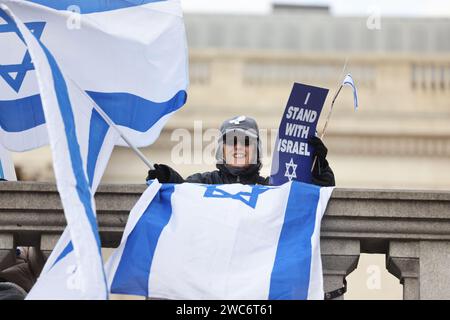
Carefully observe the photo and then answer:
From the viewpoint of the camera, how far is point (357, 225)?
35.8 ft

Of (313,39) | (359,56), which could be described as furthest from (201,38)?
(359,56)

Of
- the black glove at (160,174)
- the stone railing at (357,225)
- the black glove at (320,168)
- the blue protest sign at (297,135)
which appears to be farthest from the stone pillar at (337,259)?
the black glove at (160,174)

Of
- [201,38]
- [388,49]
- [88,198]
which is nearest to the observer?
[88,198]

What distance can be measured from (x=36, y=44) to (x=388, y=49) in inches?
717

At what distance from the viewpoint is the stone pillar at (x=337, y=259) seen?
10922 mm

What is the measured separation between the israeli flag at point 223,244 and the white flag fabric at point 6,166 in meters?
2.29

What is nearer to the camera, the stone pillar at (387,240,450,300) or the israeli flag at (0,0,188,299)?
the stone pillar at (387,240,450,300)

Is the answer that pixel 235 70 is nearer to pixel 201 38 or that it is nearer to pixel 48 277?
pixel 201 38

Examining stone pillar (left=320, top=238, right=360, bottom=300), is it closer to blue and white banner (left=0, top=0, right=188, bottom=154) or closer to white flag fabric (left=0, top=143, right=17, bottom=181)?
blue and white banner (left=0, top=0, right=188, bottom=154)

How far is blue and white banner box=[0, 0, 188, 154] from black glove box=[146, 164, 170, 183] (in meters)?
0.92

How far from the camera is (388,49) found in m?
29.0

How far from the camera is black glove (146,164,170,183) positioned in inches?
451

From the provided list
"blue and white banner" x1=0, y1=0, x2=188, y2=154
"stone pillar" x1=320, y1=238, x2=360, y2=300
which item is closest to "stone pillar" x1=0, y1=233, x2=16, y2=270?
"blue and white banner" x1=0, y1=0, x2=188, y2=154

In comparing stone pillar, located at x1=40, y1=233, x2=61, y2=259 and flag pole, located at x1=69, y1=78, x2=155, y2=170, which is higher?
flag pole, located at x1=69, y1=78, x2=155, y2=170
